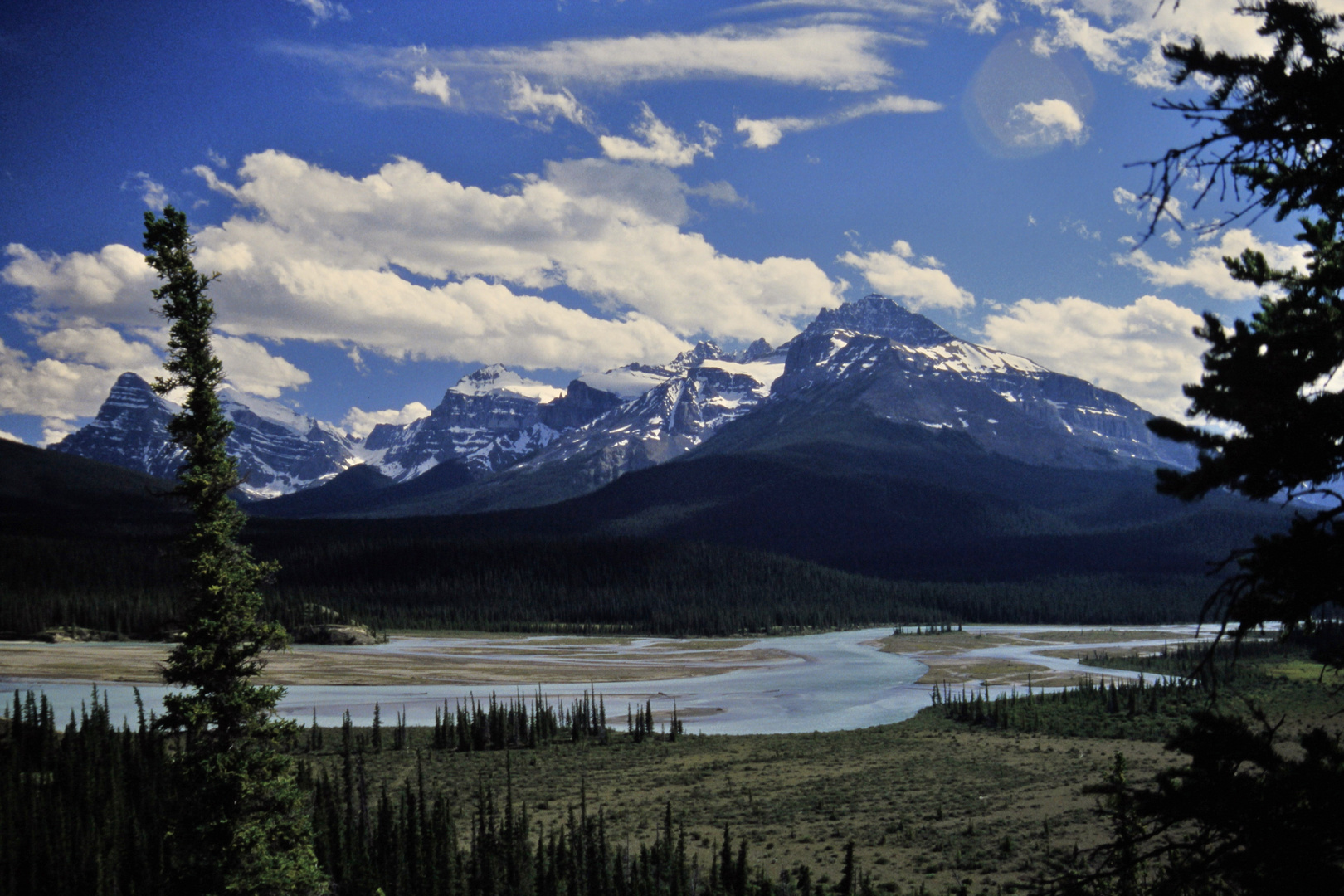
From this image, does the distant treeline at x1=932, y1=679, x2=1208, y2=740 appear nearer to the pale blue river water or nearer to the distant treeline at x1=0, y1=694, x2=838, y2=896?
the pale blue river water

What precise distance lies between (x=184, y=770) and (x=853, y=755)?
61.0m

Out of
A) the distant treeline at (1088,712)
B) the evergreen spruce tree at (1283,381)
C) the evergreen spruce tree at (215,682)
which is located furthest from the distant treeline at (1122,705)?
the evergreen spruce tree at (1283,381)

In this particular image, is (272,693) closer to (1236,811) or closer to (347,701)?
(1236,811)

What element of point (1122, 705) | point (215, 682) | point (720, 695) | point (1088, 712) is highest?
point (215, 682)

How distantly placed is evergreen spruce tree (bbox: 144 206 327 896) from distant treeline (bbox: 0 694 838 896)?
15654mm

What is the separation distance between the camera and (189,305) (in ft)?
76.7

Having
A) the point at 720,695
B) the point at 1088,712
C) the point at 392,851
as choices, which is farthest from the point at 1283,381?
the point at 720,695

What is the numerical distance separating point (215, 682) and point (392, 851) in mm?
29310

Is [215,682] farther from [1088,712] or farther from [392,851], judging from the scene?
[1088,712]

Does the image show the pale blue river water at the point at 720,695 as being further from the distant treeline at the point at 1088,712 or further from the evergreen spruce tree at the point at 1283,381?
the evergreen spruce tree at the point at 1283,381

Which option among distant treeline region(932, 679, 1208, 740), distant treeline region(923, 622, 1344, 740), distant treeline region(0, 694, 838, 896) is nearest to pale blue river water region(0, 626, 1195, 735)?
distant treeline region(923, 622, 1344, 740)

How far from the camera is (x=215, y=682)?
2292 centimetres

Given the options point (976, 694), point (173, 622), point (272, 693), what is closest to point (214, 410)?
point (173, 622)

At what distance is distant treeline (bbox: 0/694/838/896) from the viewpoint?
42.6 meters
